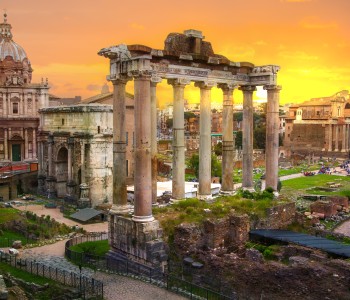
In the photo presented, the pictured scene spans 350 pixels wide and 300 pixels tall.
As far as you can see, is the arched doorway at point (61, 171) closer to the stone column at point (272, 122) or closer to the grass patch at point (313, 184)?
the grass patch at point (313, 184)

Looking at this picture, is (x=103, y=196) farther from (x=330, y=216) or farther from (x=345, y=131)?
(x=345, y=131)

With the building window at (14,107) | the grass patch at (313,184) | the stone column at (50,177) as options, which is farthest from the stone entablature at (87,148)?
the grass patch at (313,184)

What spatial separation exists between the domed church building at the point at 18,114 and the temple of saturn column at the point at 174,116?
41418 millimetres

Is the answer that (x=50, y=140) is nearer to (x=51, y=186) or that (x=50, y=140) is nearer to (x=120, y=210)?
(x=51, y=186)

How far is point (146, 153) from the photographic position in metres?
17.4

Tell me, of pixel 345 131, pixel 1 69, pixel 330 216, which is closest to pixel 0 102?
pixel 1 69

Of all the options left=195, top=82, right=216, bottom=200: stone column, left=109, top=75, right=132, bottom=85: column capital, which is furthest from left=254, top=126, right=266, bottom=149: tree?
left=109, top=75, right=132, bottom=85: column capital

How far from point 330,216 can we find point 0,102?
4152cm

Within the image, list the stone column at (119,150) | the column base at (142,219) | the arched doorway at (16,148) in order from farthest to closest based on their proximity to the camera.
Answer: the arched doorway at (16,148)
the stone column at (119,150)
the column base at (142,219)

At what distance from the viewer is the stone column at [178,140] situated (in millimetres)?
20656

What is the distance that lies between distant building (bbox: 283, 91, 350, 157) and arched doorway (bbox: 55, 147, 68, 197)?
63700 millimetres

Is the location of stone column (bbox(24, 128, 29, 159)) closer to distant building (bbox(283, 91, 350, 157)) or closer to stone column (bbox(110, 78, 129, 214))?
stone column (bbox(110, 78, 129, 214))

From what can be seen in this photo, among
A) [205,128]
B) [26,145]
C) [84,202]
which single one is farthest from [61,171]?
[205,128]

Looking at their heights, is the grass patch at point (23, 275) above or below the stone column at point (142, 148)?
below
